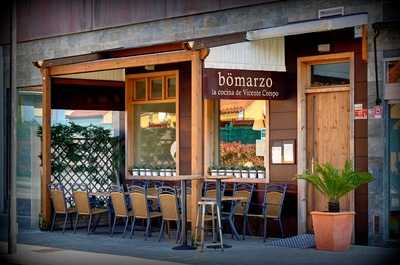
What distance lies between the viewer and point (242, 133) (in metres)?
15.8

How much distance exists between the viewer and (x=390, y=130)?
13.0 metres

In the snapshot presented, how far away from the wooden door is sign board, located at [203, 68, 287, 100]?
620 mm

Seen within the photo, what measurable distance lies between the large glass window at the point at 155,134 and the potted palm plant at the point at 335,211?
17.2ft

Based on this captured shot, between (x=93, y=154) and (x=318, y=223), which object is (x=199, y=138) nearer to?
(x=318, y=223)

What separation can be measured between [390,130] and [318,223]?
1.96 m

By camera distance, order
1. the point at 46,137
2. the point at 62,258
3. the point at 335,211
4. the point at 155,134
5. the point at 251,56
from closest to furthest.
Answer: the point at 62,258 → the point at 335,211 → the point at 251,56 → the point at 46,137 → the point at 155,134

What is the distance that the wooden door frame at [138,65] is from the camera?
530 inches

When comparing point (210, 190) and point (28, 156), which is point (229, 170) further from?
point (28, 156)

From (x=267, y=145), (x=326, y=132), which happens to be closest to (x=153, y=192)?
(x=267, y=145)

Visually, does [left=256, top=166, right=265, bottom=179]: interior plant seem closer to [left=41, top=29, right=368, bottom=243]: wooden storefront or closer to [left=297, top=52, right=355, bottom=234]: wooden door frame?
[left=41, top=29, right=368, bottom=243]: wooden storefront

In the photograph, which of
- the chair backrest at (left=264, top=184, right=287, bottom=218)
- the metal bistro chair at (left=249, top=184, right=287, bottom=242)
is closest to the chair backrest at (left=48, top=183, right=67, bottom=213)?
the metal bistro chair at (left=249, top=184, right=287, bottom=242)

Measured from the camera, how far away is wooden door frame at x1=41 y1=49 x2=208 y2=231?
1345cm

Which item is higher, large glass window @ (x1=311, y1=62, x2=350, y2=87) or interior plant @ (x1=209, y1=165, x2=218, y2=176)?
large glass window @ (x1=311, y1=62, x2=350, y2=87)

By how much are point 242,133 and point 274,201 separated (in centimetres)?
185
